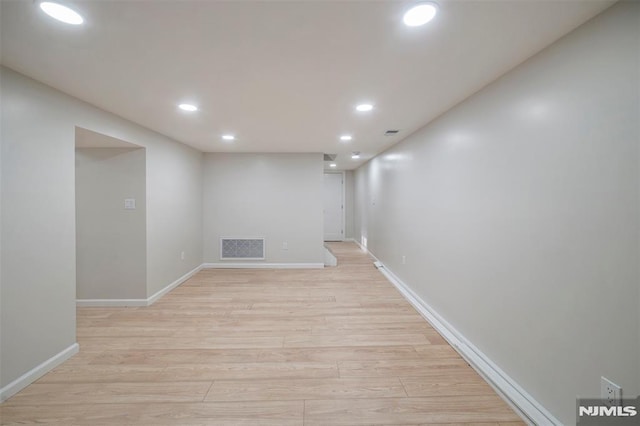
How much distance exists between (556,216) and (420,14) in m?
1.29

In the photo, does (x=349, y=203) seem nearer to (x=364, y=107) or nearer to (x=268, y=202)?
(x=268, y=202)

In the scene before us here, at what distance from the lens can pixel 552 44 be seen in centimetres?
151

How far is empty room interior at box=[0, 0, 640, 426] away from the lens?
1.26m

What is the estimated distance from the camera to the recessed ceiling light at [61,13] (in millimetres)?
1210

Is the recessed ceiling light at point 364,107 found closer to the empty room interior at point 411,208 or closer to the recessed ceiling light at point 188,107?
the empty room interior at point 411,208

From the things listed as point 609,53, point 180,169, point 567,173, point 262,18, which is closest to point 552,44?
point 609,53

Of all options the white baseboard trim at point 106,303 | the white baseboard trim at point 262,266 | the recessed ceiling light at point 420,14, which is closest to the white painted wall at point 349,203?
the white baseboard trim at point 262,266

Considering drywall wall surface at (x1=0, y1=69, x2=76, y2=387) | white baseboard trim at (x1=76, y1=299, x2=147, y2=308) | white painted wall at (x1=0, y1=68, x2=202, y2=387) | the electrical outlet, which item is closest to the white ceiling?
white painted wall at (x1=0, y1=68, x2=202, y2=387)

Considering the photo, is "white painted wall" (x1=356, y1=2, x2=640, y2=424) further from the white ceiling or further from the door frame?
the door frame

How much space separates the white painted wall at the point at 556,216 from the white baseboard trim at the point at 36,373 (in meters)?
3.37

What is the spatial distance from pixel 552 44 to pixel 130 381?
349 cm

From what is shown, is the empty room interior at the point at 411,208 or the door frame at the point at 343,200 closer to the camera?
the empty room interior at the point at 411,208

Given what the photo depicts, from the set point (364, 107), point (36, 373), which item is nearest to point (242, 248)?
point (36, 373)

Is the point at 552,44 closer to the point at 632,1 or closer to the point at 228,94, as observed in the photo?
the point at 632,1
